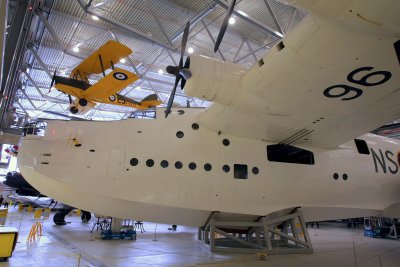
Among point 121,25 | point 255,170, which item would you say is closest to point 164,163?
point 255,170

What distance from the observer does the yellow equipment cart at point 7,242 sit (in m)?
7.51

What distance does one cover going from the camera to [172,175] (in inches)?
294

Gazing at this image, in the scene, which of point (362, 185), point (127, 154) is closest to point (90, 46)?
point (127, 154)

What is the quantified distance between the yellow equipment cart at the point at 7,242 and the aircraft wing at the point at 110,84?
8247 millimetres

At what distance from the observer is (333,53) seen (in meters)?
4.36

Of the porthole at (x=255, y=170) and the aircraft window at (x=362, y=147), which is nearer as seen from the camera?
the porthole at (x=255, y=170)

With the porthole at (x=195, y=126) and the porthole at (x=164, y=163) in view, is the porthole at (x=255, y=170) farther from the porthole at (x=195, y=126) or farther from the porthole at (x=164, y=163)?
the porthole at (x=164, y=163)

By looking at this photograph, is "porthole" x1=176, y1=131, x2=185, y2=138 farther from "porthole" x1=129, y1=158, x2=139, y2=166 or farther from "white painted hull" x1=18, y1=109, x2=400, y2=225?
"porthole" x1=129, y1=158, x2=139, y2=166

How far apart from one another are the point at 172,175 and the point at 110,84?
8.92 m

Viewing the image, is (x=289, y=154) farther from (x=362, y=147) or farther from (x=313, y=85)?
(x=313, y=85)

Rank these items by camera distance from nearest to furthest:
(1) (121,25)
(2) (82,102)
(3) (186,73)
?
(3) (186,73)
(1) (121,25)
(2) (82,102)

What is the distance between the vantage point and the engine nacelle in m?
5.86

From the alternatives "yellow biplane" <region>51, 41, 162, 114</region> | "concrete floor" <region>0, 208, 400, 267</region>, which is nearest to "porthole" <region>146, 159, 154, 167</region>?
"concrete floor" <region>0, 208, 400, 267</region>

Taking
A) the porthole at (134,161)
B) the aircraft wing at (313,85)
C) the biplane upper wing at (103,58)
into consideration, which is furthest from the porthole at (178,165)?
the biplane upper wing at (103,58)
